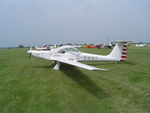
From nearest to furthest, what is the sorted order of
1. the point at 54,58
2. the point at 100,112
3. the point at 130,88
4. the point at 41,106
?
the point at 100,112, the point at 41,106, the point at 130,88, the point at 54,58

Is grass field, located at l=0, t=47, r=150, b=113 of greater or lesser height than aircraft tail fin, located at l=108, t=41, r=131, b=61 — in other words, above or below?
below

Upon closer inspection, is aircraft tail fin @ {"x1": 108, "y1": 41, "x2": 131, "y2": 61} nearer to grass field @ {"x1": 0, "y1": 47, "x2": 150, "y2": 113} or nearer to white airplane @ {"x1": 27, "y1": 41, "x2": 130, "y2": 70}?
white airplane @ {"x1": 27, "y1": 41, "x2": 130, "y2": 70}

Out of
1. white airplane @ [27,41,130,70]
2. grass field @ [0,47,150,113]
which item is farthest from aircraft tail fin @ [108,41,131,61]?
grass field @ [0,47,150,113]

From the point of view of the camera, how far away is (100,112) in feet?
10.8

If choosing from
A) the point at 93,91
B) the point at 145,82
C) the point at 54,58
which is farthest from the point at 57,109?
the point at 54,58

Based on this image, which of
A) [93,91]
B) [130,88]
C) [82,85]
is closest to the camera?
[93,91]

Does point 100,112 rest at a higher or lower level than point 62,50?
lower

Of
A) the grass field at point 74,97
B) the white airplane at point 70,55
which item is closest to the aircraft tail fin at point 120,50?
the white airplane at point 70,55

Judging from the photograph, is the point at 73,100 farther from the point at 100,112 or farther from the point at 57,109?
the point at 100,112

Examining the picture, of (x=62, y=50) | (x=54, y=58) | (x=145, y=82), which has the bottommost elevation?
(x=145, y=82)

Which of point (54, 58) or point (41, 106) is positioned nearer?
point (41, 106)

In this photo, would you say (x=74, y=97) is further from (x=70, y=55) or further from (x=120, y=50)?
(x=120, y=50)

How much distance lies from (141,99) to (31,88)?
13.8ft

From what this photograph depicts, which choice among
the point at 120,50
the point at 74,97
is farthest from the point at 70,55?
the point at 74,97
